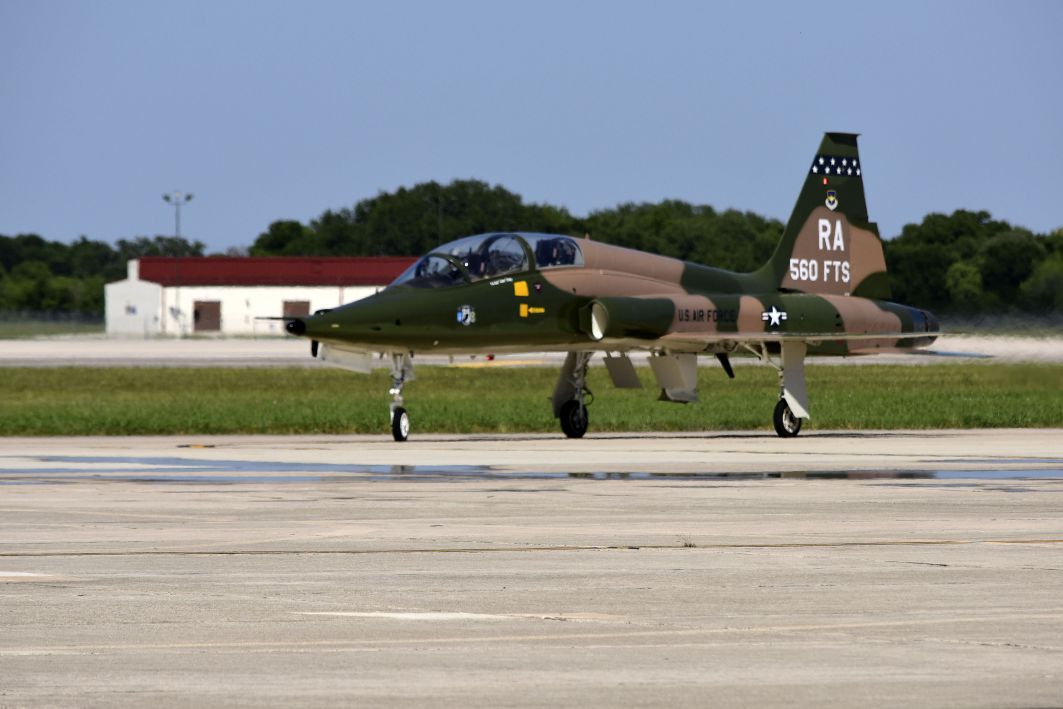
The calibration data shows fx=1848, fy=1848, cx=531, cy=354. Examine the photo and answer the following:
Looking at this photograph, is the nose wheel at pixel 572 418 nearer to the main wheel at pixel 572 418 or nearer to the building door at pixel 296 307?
the main wheel at pixel 572 418

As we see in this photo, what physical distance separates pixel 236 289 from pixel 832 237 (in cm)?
9229

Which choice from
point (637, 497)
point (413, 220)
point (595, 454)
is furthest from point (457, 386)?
point (413, 220)

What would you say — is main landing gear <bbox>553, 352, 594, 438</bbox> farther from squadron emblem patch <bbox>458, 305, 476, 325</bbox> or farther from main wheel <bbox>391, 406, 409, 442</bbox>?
main wheel <bbox>391, 406, 409, 442</bbox>

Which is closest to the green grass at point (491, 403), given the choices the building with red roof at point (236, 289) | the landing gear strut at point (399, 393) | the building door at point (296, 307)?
the landing gear strut at point (399, 393)

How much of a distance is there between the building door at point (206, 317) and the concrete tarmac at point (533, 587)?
4027 inches

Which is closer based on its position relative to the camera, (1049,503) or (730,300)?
(1049,503)

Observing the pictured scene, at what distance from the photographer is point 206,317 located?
122625 mm

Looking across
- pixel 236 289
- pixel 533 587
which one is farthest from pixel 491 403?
pixel 236 289

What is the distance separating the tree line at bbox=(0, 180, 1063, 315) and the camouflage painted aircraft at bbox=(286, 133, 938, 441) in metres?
7.18

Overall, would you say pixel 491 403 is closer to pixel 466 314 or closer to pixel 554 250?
pixel 554 250

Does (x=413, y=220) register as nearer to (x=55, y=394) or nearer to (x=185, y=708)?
(x=55, y=394)

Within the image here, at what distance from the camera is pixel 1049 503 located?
54.2 feet

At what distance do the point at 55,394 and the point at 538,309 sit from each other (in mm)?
21275

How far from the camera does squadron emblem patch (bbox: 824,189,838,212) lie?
105ft
